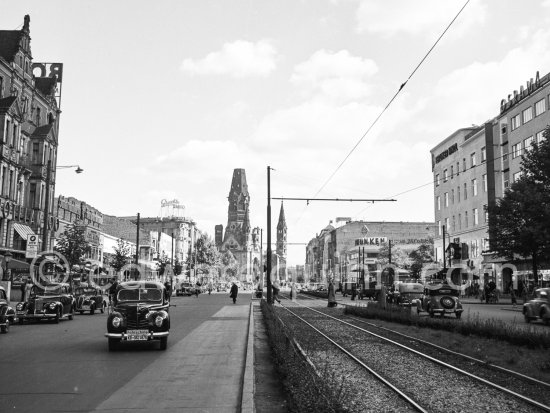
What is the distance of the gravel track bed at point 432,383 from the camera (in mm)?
8648

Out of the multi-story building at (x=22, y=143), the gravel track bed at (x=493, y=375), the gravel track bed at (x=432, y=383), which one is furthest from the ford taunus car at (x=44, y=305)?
the gravel track bed at (x=493, y=375)

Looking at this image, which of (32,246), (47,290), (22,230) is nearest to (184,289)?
(22,230)

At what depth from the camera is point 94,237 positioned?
71.1 m

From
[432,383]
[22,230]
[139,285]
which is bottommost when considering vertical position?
[432,383]

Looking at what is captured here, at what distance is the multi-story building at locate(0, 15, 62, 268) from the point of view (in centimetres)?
3975

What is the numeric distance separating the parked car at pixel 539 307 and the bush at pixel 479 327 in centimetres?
381

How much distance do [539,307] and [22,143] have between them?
37.0 metres

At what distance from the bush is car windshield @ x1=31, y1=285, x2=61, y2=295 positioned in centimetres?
1413

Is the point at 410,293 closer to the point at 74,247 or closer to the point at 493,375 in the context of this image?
the point at 74,247

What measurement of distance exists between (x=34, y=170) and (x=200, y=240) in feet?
243

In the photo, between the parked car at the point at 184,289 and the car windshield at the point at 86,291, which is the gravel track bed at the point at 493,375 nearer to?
the car windshield at the point at 86,291

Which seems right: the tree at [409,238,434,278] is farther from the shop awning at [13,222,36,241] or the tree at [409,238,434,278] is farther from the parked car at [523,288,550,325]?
the parked car at [523,288,550,325]

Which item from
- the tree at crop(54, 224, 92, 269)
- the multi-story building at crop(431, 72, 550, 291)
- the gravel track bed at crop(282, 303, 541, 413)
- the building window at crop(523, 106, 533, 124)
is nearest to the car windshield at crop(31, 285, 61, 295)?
the gravel track bed at crop(282, 303, 541, 413)

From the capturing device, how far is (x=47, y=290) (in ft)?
82.6
